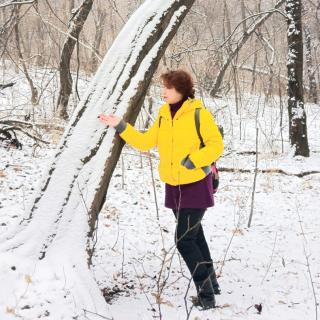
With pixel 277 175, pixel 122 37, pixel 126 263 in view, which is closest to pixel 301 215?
pixel 277 175

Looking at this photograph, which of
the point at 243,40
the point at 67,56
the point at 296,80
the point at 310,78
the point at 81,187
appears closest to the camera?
the point at 81,187

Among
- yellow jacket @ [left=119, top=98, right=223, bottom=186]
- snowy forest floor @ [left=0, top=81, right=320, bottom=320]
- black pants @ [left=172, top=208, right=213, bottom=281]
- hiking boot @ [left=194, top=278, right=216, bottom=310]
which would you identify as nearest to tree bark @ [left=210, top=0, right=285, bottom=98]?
snowy forest floor @ [left=0, top=81, right=320, bottom=320]

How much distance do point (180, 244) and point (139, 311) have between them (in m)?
0.56

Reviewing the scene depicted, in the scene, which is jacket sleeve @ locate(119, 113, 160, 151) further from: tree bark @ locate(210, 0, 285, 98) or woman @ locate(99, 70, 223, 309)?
tree bark @ locate(210, 0, 285, 98)

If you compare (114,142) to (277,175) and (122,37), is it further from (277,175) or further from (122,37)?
(277,175)

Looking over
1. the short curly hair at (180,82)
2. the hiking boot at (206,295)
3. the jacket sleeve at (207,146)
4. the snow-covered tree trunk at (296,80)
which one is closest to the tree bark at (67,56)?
the snow-covered tree trunk at (296,80)

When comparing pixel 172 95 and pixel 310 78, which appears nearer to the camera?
pixel 172 95

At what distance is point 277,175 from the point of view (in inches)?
325

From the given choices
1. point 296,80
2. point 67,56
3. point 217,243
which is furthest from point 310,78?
point 217,243

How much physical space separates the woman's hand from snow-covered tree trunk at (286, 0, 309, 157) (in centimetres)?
754

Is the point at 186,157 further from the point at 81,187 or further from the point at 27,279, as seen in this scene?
the point at 27,279

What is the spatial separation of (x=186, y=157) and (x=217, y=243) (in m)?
2.10

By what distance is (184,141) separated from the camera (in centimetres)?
323

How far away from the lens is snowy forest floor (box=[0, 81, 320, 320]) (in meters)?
3.50
